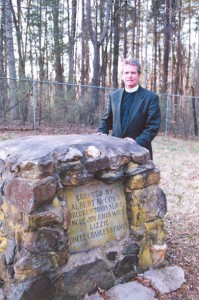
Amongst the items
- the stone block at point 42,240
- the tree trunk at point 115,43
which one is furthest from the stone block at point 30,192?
the tree trunk at point 115,43

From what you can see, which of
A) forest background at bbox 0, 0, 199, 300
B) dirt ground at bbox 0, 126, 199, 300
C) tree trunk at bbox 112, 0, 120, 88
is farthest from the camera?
tree trunk at bbox 112, 0, 120, 88

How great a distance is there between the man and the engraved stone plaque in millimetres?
655

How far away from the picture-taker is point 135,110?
3244mm

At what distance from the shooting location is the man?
3191 mm

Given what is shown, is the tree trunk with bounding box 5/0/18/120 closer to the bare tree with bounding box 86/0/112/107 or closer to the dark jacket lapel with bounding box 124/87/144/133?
the bare tree with bounding box 86/0/112/107

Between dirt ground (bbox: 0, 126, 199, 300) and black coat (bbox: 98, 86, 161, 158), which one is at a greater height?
black coat (bbox: 98, 86, 161, 158)

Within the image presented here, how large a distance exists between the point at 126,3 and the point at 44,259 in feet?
63.8

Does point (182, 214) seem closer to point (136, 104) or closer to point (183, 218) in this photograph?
point (183, 218)

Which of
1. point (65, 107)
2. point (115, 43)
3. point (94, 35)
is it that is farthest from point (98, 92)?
point (115, 43)

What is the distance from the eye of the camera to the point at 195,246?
11.9 feet

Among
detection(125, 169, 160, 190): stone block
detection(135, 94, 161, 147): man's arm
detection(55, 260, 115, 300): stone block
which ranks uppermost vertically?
detection(135, 94, 161, 147): man's arm

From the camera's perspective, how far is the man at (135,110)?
3191 mm

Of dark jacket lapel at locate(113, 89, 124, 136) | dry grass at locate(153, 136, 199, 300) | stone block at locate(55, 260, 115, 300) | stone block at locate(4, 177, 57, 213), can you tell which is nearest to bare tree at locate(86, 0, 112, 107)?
dry grass at locate(153, 136, 199, 300)

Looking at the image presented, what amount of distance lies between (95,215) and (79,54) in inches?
888
